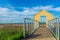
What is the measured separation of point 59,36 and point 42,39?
48.9 inches

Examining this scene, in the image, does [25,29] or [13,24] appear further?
[13,24]

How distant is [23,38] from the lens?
436 inches

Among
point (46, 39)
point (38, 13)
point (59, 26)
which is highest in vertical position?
point (38, 13)

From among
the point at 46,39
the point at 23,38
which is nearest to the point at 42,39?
the point at 46,39

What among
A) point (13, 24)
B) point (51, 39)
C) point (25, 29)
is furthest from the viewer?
point (13, 24)

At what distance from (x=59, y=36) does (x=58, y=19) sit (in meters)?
0.99

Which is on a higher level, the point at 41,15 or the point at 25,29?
the point at 41,15

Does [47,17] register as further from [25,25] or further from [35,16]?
[25,25]

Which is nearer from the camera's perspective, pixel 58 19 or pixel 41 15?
pixel 58 19

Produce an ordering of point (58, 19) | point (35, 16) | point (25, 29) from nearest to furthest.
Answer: point (58, 19) < point (25, 29) < point (35, 16)

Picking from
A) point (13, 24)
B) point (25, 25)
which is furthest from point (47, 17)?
point (25, 25)

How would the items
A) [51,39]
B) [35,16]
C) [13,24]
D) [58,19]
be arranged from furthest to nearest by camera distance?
[35,16] < [13,24] < [51,39] < [58,19]

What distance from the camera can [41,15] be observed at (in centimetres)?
3253

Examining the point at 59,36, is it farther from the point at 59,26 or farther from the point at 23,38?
the point at 23,38
